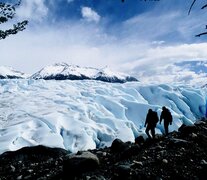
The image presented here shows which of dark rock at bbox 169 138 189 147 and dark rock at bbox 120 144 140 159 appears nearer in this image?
dark rock at bbox 169 138 189 147

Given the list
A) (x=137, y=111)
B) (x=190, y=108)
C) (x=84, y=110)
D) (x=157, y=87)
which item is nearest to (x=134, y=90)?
(x=157, y=87)

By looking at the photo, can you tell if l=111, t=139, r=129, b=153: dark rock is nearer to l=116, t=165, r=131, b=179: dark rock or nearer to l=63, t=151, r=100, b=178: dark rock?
l=63, t=151, r=100, b=178: dark rock

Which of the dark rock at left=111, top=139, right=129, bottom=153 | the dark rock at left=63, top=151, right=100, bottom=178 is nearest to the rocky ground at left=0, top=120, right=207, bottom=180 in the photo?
the dark rock at left=63, top=151, right=100, bottom=178

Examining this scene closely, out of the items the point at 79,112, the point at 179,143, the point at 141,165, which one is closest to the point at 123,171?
the point at 141,165

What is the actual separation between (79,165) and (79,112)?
6949 centimetres

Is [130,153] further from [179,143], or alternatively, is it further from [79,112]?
[79,112]

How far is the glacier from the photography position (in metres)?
59.8

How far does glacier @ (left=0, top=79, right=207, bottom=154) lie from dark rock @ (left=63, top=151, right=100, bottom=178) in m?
39.1

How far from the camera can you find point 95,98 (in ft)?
324

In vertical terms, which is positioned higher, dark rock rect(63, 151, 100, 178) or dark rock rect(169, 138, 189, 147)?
dark rock rect(169, 138, 189, 147)

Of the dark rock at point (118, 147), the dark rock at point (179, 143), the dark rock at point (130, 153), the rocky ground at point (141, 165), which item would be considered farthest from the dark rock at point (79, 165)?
the dark rock at point (118, 147)

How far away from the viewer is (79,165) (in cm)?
1095

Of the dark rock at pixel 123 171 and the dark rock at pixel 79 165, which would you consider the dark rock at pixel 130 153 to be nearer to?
the dark rock at pixel 79 165

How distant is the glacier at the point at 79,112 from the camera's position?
5984 cm
